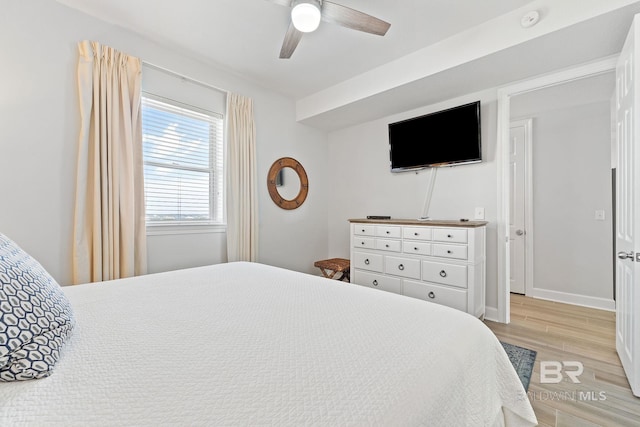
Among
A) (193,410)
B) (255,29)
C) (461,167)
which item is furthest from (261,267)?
(461,167)

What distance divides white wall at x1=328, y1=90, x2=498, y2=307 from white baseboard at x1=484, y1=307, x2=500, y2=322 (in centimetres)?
5

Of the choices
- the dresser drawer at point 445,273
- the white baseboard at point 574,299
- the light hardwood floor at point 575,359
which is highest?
the dresser drawer at point 445,273

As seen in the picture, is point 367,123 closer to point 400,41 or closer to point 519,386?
point 400,41

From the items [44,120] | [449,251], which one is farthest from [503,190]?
[44,120]

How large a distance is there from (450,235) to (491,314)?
38.7 inches

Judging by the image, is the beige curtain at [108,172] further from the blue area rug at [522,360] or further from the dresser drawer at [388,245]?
the blue area rug at [522,360]

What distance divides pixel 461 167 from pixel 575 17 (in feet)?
4.70

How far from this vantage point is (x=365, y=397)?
0.62 m

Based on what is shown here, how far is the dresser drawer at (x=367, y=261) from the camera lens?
3116 millimetres

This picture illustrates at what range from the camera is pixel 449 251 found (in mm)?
2619

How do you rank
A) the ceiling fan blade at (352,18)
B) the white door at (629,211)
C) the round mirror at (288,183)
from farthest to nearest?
the round mirror at (288,183) < the ceiling fan blade at (352,18) < the white door at (629,211)

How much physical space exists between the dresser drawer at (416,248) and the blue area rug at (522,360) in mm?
962

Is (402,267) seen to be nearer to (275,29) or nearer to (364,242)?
(364,242)

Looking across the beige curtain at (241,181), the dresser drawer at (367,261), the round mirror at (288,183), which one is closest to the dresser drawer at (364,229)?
the dresser drawer at (367,261)
